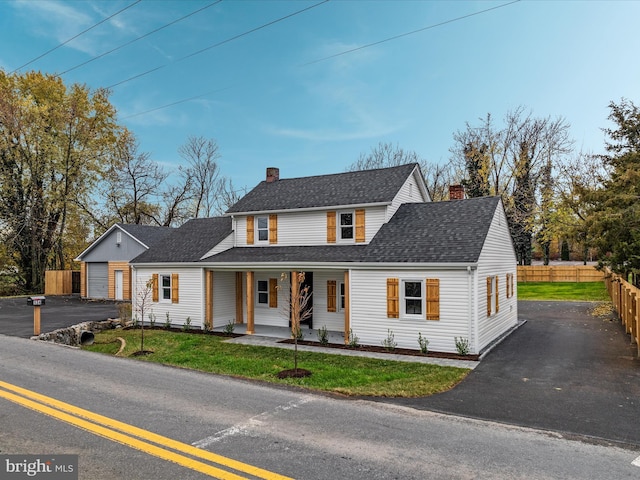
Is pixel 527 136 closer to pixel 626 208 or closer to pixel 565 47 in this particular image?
pixel 565 47

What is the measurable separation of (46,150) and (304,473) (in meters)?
38.0

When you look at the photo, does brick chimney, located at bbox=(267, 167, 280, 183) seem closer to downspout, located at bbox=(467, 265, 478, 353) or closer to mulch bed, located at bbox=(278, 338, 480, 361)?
mulch bed, located at bbox=(278, 338, 480, 361)

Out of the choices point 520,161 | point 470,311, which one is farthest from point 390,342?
point 520,161

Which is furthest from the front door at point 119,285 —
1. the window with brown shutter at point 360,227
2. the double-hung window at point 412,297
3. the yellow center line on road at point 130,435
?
the double-hung window at point 412,297

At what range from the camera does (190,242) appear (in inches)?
774

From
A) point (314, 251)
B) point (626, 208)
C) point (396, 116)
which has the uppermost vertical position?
point (396, 116)

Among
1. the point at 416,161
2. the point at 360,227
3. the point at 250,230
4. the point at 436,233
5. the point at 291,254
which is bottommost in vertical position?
the point at 291,254

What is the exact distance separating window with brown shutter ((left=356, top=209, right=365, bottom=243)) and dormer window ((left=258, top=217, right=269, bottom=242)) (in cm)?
428

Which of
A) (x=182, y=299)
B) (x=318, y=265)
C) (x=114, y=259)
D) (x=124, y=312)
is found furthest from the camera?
(x=114, y=259)

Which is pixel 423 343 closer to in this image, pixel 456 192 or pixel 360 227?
pixel 360 227

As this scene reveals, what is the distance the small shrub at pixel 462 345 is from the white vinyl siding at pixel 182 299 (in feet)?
33.1

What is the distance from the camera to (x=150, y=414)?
6.88m

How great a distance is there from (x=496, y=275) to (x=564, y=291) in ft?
67.1

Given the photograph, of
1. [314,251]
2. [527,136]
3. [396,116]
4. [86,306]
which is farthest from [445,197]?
[86,306]
